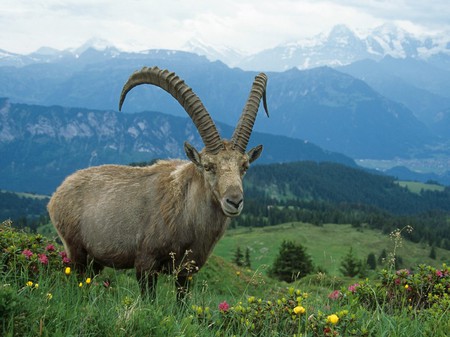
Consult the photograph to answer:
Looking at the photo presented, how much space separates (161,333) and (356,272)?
90.3 meters

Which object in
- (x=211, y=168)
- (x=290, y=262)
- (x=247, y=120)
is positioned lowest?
(x=290, y=262)

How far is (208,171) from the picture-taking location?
10.2m

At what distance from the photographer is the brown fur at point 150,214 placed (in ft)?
33.2

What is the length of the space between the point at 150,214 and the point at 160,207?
0.92 feet

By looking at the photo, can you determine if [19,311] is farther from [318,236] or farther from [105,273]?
[318,236]

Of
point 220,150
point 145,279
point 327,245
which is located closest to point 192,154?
point 220,150

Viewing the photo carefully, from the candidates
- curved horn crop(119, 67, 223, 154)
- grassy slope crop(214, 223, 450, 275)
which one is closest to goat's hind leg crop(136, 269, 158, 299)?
curved horn crop(119, 67, 223, 154)

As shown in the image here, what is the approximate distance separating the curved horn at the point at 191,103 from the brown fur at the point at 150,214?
0.31 metres

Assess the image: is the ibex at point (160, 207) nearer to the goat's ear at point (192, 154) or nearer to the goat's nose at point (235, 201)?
the goat's ear at point (192, 154)

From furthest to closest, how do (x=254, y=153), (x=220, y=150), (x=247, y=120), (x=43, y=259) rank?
(x=254, y=153) → (x=247, y=120) → (x=220, y=150) → (x=43, y=259)

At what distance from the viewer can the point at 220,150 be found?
10422 millimetres

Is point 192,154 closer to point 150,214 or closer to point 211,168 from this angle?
point 211,168

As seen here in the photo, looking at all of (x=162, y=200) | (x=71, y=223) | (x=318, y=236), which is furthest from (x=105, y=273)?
(x=318, y=236)

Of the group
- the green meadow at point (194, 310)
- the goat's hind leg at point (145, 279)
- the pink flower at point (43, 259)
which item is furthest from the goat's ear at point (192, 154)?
the pink flower at point (43, 259)
